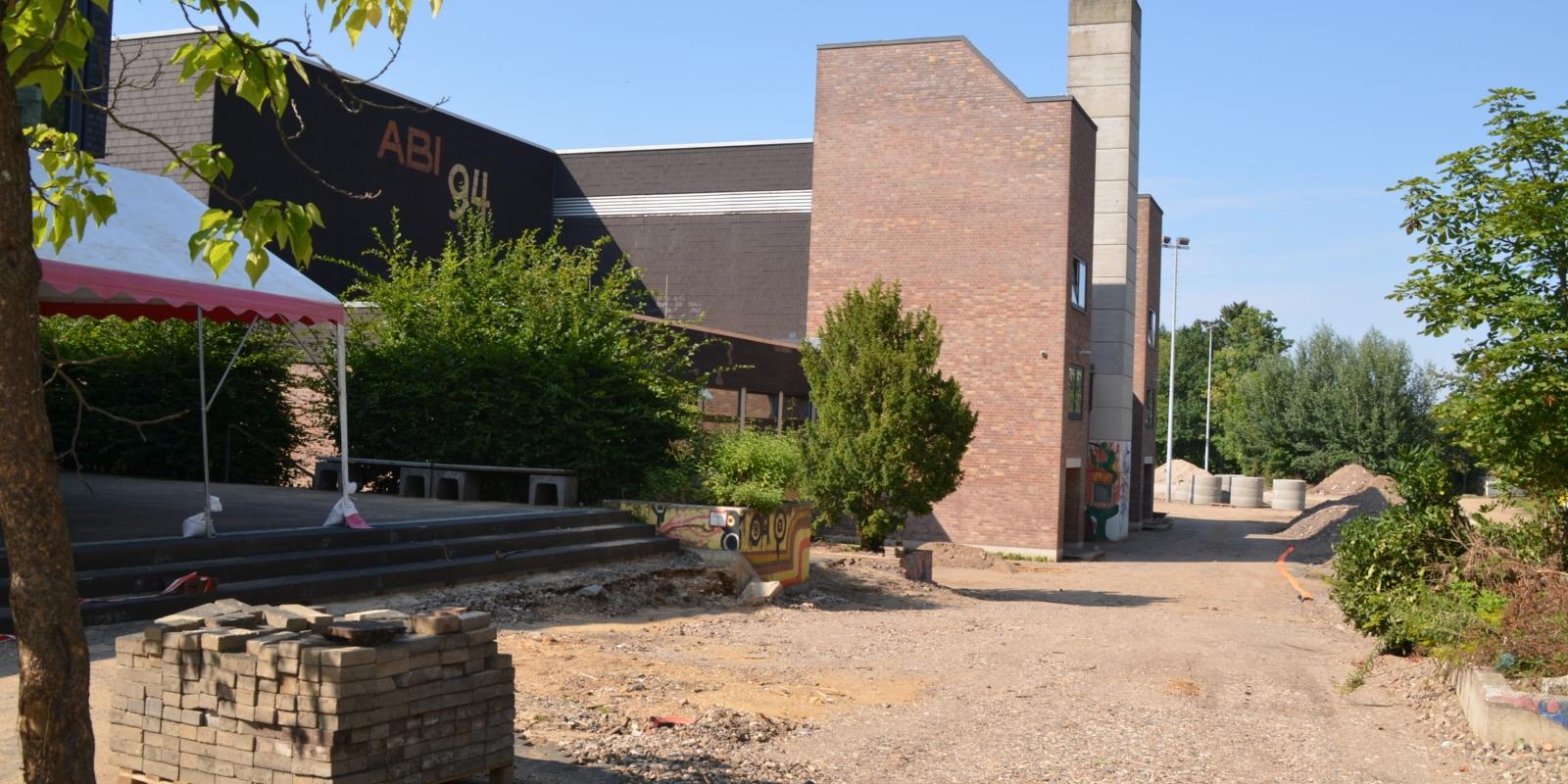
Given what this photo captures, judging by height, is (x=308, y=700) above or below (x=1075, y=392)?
below

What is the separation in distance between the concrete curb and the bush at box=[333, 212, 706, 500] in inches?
446

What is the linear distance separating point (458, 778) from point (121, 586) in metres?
5.47

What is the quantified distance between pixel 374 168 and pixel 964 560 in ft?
52.8

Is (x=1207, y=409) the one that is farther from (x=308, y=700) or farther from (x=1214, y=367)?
(x=308, y=700)

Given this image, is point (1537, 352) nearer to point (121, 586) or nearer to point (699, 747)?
point (699, 747)

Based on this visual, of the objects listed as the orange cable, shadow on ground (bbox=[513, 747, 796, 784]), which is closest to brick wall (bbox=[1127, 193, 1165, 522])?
the orange cable

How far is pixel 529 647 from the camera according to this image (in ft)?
35.2

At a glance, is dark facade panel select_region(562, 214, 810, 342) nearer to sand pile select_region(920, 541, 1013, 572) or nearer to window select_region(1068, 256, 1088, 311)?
window select_region(1068, 256, 1088, 311)

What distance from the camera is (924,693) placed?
10352mm

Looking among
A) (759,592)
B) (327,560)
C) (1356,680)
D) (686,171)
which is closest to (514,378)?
(759,592)

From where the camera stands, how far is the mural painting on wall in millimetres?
34562

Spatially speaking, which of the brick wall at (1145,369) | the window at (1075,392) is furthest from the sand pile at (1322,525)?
the window at (1075,392)

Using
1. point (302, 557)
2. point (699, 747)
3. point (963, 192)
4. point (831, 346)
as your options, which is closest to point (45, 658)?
point (699, 747)

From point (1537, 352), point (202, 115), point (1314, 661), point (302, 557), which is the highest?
point (202, 115)
